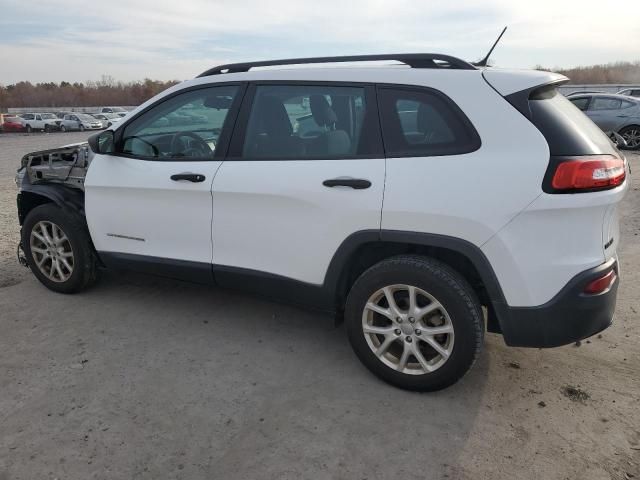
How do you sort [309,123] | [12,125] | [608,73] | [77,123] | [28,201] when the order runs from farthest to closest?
[608,73] → [12,125] → [77,123] → [28,201] → [309,123]

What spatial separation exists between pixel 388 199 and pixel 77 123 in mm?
42178

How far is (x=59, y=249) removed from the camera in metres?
4.24

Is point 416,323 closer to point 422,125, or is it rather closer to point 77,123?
point 422,125

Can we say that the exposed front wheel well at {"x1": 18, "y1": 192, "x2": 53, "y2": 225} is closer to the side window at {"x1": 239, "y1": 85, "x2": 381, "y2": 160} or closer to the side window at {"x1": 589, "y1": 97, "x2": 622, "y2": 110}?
the side window at {"x1": 239, "y1": 85, "x2": 381, "y2": 160}

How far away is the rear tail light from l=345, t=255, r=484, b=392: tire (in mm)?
685

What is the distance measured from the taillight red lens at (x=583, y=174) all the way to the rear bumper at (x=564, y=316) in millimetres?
416

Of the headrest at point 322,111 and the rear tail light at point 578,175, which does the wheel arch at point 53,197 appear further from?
the rear tail light at point 578,175

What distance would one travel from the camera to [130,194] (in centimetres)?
372

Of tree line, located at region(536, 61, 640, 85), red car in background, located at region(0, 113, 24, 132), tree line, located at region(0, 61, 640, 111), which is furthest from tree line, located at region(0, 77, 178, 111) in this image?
tree line, located at region(536, 61, 640, 85)

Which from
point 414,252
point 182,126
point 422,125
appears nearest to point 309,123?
point 422,125

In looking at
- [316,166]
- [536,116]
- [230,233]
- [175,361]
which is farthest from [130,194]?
[536,116]

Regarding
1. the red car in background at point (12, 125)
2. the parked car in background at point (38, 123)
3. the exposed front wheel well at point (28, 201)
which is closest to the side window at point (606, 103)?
the exposed front wheel well at point (28, 201)

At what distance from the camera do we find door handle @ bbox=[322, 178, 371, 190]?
2828 mm

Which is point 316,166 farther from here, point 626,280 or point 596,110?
point 596,110
